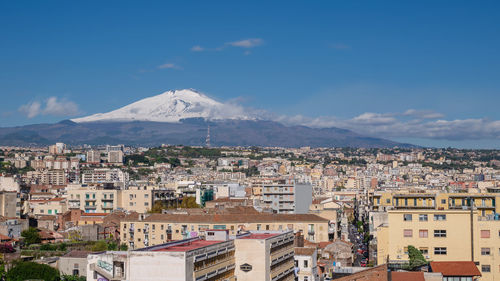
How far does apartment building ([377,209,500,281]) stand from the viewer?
3441 centimetres

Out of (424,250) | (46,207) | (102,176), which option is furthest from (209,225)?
(102,176)

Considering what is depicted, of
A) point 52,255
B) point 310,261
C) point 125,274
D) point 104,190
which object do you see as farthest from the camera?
point 104,190

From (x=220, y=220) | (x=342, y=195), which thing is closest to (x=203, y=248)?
(x=220, y=220)

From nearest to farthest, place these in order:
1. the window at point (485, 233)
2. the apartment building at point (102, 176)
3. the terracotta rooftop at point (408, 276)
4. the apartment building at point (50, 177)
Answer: the terracotta rooftop at point (408, 276)
the window at point (485, 233)
the apartment building at point (102, 176)
the apartment building at point (50, 177)

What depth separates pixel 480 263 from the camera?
3438 centimetres

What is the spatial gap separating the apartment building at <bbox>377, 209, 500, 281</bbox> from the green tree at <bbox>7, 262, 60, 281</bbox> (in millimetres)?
22277

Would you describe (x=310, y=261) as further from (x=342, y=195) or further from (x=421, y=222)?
(x=342, y=195)

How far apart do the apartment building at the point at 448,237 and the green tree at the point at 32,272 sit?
2228 centimetres

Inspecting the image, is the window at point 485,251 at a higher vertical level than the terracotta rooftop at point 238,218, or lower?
higher

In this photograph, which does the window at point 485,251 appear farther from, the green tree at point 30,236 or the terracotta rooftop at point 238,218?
the green tree at point 30,236

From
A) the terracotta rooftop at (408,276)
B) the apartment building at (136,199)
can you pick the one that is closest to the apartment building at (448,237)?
the terracotta rooftop at (408,276)

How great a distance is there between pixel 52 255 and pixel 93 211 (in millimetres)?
34892

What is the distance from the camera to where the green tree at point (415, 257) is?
30969 mm

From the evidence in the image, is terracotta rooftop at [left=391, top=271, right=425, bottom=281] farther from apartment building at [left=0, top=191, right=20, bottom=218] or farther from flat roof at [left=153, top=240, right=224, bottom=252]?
apartment building at [left=0, top=191, right=20, bottom=218]
